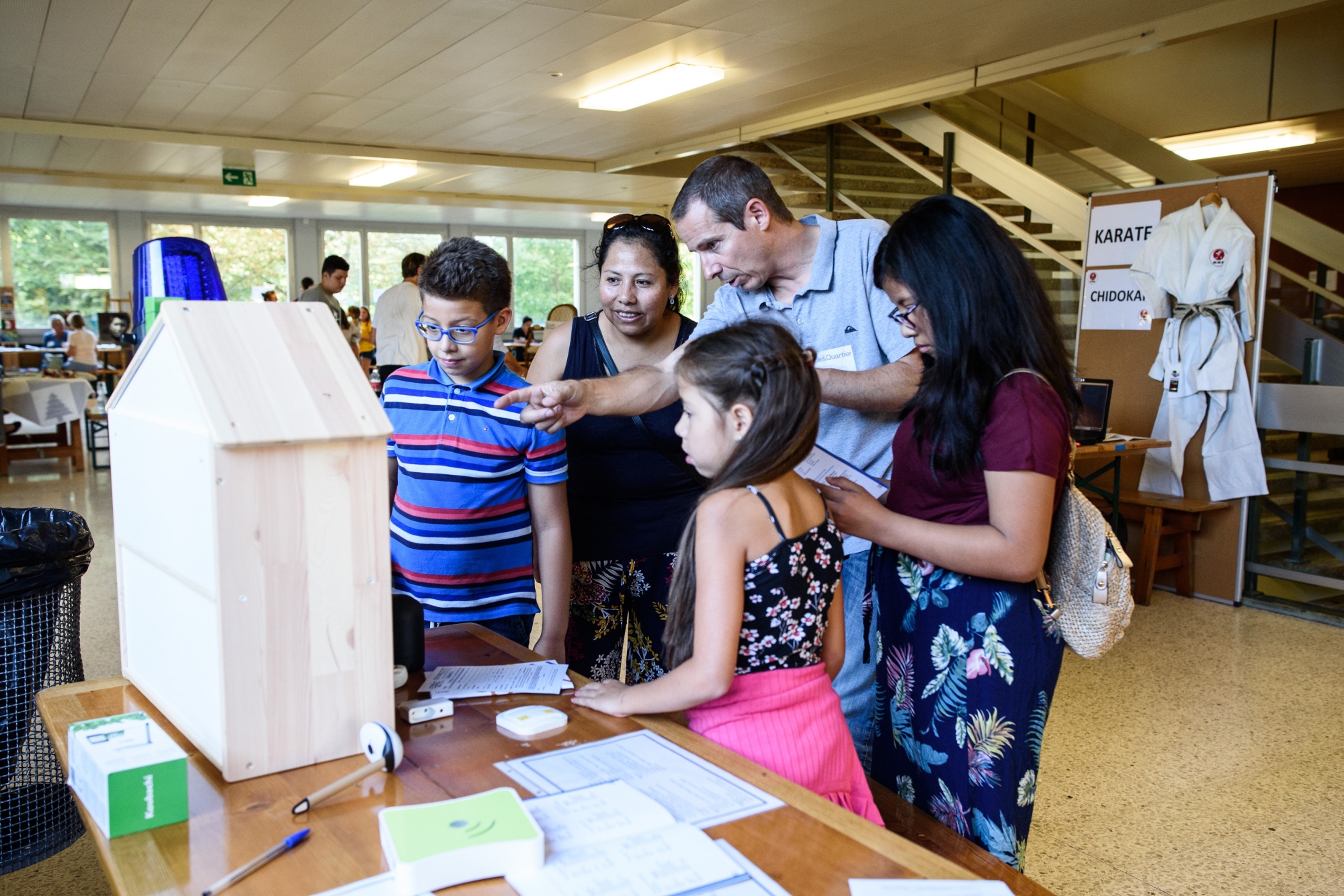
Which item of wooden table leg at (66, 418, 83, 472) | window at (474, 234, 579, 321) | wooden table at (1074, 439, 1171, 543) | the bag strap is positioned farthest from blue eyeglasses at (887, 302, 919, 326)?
window at (474, 234, 579, 321)

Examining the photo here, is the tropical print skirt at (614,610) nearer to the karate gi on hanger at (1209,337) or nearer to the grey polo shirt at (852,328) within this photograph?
the grey polo shirt at (852,328)

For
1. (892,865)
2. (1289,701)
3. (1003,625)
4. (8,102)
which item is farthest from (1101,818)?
(8,102)

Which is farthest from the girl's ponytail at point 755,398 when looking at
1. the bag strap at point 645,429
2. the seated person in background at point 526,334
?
the seated person in background at point 526,334

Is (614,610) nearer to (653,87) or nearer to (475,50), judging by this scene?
(475,50)

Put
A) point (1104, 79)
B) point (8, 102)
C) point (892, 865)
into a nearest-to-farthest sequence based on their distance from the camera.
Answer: point (892, 865) → point (8, 102) → point (1104, 79)

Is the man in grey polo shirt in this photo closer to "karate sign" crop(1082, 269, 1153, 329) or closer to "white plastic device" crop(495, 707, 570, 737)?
"white plastic device" crop(495, 707, 570, 737)

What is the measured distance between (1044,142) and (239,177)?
8.00 m

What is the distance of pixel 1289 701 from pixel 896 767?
274 centimetres

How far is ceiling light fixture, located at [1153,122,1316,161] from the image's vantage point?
832 centimetres

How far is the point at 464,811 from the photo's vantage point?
0.98 meters

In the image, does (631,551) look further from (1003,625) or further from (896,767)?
(1003,625)

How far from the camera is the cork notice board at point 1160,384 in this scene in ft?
15.9

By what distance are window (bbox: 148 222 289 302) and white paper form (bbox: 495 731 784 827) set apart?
627 inches

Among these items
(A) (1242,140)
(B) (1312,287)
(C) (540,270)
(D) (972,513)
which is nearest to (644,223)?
(D) (972,513)
